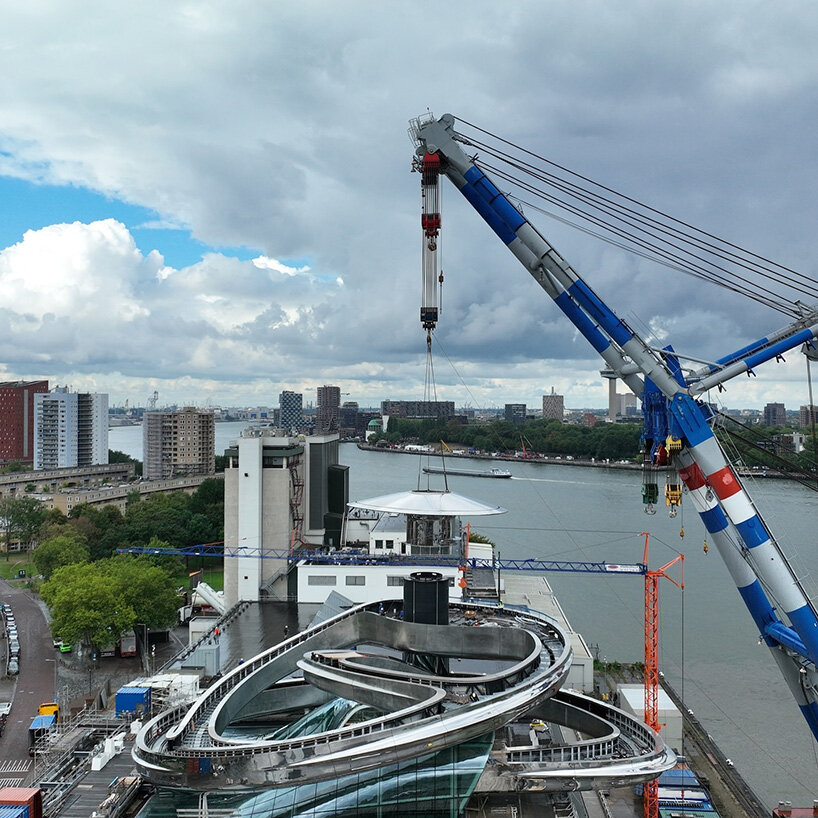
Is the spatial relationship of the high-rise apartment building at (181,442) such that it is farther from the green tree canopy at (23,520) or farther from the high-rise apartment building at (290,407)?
the high-rise apartment building at (290,407)

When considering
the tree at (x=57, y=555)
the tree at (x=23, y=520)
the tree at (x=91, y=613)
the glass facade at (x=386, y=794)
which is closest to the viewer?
the glass facade at (x=386, y=794)

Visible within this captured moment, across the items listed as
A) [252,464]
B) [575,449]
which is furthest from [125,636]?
[575,449]

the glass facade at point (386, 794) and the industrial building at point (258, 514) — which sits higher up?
the industrial building at point (258, 514)

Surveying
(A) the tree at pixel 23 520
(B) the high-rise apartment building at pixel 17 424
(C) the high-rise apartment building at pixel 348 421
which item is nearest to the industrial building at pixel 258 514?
(A) the tree at pixel 23 520

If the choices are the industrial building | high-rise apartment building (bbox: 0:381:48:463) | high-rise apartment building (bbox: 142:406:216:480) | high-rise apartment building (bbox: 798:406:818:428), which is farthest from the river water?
high-rise apartment building (bbox: 0:381:48:463)

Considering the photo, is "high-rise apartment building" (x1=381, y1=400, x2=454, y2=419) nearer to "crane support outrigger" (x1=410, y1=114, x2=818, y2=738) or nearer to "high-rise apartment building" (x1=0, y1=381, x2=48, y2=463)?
"high-rise apartment building" (x1=0, y1=381, x2=48, y2=463)
